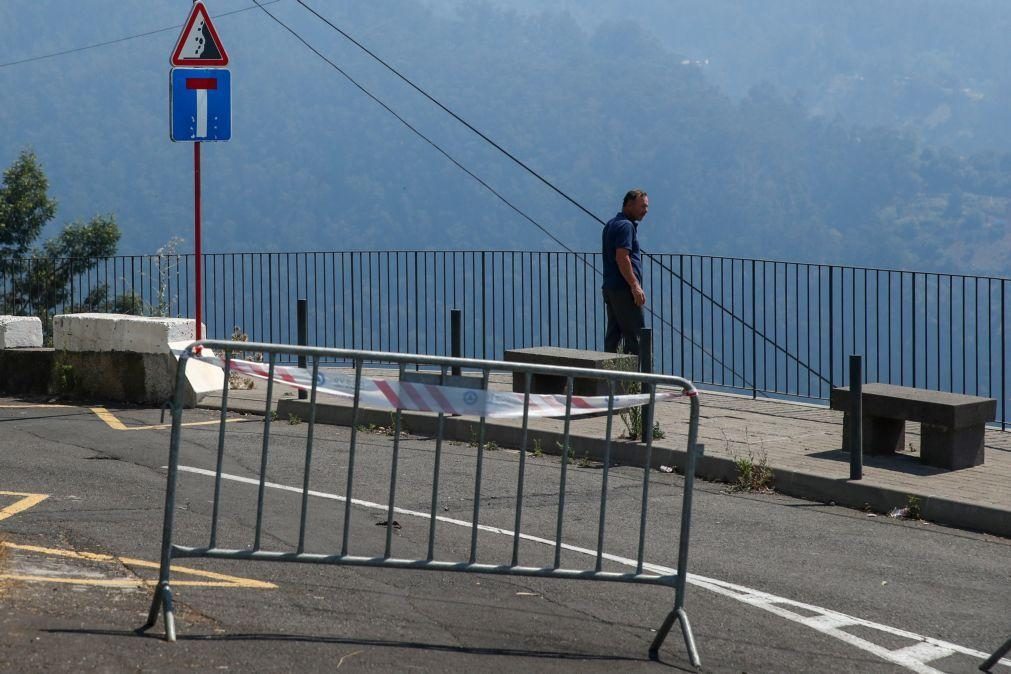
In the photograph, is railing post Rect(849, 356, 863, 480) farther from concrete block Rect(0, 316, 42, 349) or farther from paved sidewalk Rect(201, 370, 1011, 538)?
concrete block Rect(0, 316, 42, 349)

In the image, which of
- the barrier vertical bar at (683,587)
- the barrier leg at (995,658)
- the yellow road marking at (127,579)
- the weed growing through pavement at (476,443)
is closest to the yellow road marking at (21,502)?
the yellow road marking at (127,579)

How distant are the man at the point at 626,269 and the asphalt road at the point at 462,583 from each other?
3027 millimetres

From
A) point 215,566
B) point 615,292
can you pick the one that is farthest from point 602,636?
point 615,292

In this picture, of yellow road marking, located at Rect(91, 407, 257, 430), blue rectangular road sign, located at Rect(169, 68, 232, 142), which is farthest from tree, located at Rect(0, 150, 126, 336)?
blue rectangular road sign, located at Rect(169, 68, 232, 142)

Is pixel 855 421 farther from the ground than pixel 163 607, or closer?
farther from the ground

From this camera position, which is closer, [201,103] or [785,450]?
[785,450]

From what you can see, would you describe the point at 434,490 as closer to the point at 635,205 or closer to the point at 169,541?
the point at 169,541

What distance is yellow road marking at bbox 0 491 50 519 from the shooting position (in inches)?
299

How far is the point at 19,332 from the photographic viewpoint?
14.0m

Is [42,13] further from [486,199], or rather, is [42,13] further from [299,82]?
[486,199]

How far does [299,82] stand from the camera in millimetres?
189375

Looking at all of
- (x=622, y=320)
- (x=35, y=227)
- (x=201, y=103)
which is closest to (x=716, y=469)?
(x=622, y=320)

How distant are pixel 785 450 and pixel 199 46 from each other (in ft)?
21.2

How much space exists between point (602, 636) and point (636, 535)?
7.14 ft
